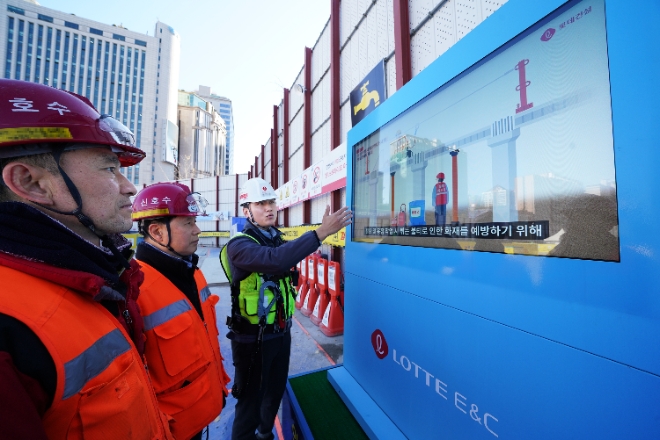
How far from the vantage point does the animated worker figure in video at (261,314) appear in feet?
6.39

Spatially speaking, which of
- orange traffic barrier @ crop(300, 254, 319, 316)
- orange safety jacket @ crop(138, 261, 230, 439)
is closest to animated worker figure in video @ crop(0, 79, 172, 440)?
orange safety jacket @ crop(138, 261, 230, 439)

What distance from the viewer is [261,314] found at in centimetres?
209

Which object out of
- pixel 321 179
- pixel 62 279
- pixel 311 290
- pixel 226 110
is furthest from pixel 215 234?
pixel 226 110

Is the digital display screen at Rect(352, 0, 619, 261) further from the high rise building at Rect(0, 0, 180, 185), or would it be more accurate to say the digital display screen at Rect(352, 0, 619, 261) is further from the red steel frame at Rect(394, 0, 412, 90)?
the high rise building at Rect(0, 0, 180, 185)

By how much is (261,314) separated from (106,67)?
5384 centimetres

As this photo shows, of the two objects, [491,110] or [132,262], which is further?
[132,262]

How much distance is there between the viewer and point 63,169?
2.79 feet

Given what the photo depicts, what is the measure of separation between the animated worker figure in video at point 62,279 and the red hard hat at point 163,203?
0.82m

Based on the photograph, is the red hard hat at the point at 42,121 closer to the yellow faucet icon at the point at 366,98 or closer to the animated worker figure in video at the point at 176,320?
the animated worker figure in video at the point at 176,320

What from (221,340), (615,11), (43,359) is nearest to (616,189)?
(615,11)

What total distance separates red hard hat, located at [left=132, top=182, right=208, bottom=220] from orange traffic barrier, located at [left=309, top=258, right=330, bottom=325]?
3.53 meters

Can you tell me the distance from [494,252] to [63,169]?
57.2 inches

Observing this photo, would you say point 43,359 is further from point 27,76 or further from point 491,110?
point 27,76

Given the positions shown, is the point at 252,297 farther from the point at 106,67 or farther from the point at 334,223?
the point at 106,67
